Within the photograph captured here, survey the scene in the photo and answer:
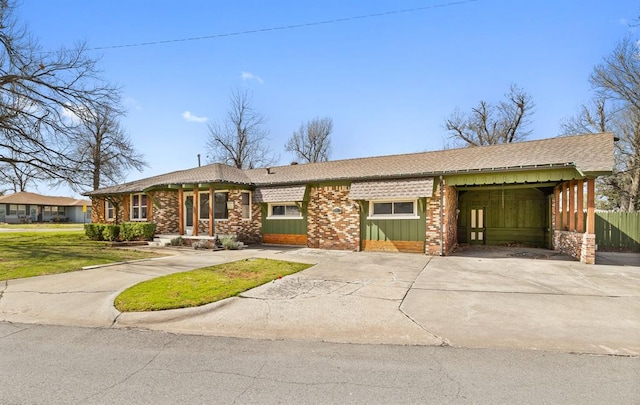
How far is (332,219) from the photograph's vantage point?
47.9ft

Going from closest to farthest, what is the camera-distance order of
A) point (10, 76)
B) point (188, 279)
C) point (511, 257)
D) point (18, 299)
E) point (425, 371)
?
point (425, 371) → point (18, 299) → point (188, 279) → point (511, 257) → point (10, 76)

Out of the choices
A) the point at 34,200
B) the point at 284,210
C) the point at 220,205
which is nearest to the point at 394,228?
the point at 284,210

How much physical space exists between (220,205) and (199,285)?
396 inches

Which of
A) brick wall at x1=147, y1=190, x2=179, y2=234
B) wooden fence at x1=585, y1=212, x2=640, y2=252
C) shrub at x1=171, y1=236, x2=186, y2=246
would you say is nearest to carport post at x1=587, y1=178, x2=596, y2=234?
wooden fence at x1=585, y1=212, x2=640, y2=252

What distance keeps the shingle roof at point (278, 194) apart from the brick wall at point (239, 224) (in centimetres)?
77

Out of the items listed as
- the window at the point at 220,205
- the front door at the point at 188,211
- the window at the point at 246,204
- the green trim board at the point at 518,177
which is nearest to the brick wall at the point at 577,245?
the green trim board at the point at 518,177

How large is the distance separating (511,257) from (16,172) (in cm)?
2391

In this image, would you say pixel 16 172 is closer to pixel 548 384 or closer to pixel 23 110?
pixel 23 110

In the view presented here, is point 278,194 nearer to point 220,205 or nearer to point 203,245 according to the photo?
point 220,205

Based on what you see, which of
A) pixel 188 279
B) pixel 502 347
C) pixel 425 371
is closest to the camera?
pixel 425 371

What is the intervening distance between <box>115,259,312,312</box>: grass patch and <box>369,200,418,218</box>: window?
4.88 metres

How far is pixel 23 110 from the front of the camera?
15.4 m

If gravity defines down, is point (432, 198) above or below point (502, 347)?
above

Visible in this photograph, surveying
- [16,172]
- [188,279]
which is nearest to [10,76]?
[16,172]
